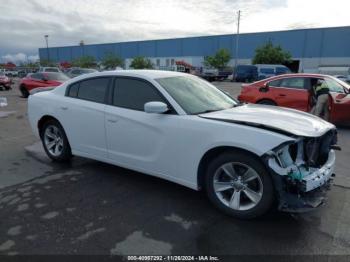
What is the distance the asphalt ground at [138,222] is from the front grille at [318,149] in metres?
0.59

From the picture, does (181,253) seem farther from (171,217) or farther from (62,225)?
(62,225)

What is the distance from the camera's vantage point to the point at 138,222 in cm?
323

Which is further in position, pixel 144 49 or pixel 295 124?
pixel 144 49

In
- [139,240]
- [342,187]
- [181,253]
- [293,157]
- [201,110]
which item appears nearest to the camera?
[181,253]

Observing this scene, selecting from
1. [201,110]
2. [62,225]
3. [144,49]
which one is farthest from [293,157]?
[144,49]

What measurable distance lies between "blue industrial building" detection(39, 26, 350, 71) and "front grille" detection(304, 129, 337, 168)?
5270 cm

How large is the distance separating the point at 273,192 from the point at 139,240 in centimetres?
140

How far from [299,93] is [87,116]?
6224 millimetres

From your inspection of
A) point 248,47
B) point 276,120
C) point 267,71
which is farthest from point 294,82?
point 248,47

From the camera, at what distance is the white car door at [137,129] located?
364 centimetres

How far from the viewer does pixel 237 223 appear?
319cm

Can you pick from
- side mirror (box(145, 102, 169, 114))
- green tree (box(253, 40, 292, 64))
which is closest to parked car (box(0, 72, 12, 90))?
side mirror (box(145, 102, 169, 114))

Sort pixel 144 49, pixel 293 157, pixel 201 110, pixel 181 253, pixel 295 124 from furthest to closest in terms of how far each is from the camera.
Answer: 1. pixel 144 49
2. pixel 201 110
3. pixel 295 124
4. pixel 293 157
5. pixel 181 253

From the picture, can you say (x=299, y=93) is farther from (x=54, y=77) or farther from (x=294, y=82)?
(x=54, y=77)
